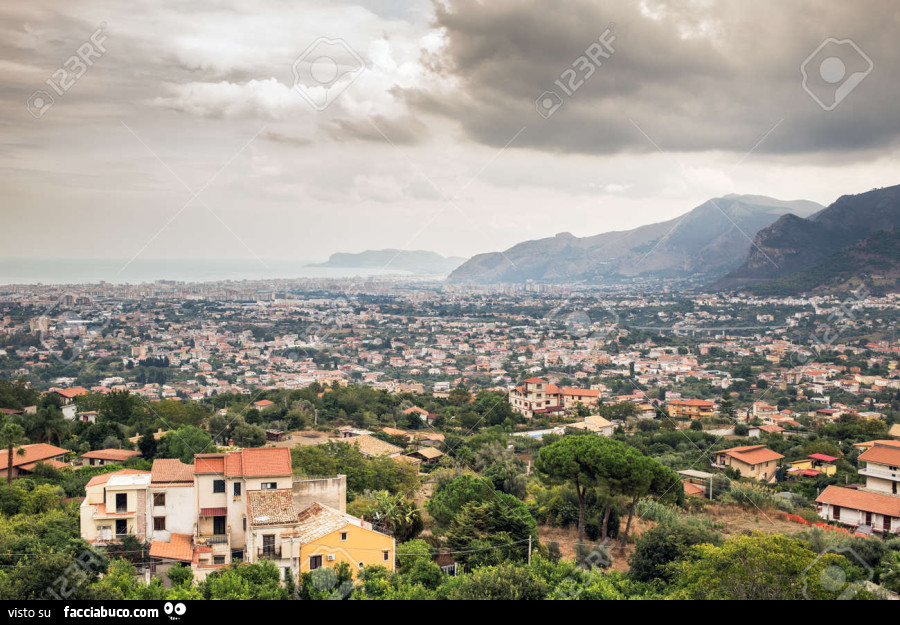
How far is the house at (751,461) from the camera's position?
1722cm

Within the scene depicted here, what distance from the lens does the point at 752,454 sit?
17.8 m

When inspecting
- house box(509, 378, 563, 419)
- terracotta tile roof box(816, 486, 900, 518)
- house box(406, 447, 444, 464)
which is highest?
terracotta tile roof box(816, 486, 900, 518)

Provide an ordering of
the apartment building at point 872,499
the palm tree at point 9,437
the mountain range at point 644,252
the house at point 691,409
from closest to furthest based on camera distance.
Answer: the palm tree at point 9,437, the apartment building at point 872,499, the house at point 691,409, the mountain range at point 644,252

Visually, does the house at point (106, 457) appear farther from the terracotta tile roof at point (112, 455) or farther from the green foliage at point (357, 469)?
the green foliage at point (357, 469)

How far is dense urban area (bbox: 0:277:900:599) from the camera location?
752cm

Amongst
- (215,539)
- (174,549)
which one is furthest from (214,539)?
(174,549)

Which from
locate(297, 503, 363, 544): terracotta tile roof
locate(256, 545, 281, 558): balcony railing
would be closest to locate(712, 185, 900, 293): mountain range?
locate(297, 503, 363, 544): terracotta tile roof

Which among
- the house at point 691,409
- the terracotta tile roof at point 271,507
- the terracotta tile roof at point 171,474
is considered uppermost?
the terracotta tile roof at point 171,474

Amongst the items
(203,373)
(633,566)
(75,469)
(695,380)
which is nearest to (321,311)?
(203,373)

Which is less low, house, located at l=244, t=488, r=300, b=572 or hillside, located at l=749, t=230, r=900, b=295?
hillside, located at l=749, t=230, r=900, b=295

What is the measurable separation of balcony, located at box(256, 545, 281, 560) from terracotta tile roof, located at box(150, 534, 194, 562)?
0.99m

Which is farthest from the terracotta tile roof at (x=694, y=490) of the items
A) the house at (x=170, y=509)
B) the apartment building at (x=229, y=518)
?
the house at (x=170, y=509)

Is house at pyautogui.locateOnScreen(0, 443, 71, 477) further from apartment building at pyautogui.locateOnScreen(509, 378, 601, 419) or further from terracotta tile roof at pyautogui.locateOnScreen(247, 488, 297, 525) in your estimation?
apartment building at pyautogui.locateOnScreen(509, 378, 601, 419)

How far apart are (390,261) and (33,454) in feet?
474
